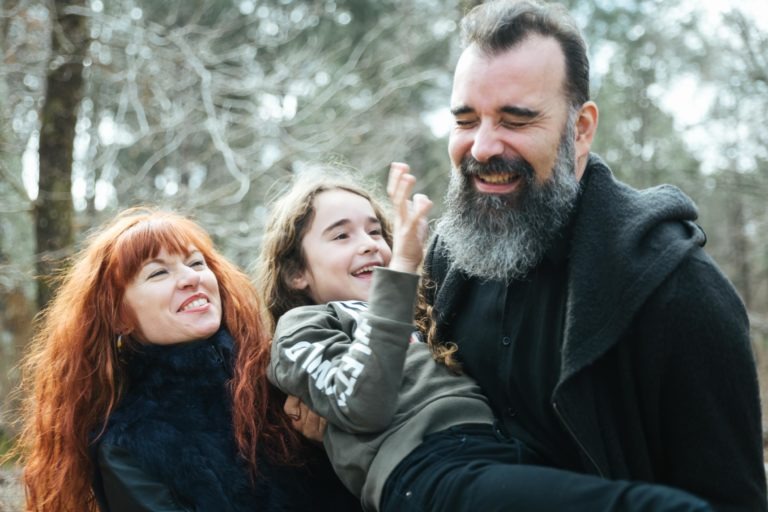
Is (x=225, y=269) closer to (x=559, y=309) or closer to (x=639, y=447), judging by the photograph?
(x=559, y=309)

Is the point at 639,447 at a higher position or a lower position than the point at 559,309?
lower

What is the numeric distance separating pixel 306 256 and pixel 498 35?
1.16 meters

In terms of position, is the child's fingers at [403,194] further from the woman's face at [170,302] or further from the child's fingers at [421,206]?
the woman's face at [170,302]

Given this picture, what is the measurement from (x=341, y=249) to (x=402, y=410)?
738mm

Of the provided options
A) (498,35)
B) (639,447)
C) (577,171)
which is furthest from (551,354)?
(498,35)

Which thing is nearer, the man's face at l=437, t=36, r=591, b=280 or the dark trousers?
the dark trousers

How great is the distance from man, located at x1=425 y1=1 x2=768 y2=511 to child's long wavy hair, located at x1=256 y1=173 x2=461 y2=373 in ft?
1.69

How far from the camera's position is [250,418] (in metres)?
2.81

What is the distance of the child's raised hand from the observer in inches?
95.9

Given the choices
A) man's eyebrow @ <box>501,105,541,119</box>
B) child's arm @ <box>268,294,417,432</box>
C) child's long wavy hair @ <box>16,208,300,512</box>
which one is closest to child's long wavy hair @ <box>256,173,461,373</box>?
child's long wavy hair @ <box>16,208,300,512</box>

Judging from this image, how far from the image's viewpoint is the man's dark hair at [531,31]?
8.27 ft

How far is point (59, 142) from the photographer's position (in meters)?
5.54

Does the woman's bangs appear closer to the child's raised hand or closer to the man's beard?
the child's raised hand

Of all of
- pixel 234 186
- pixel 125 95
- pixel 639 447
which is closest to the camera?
pixel 639 447
